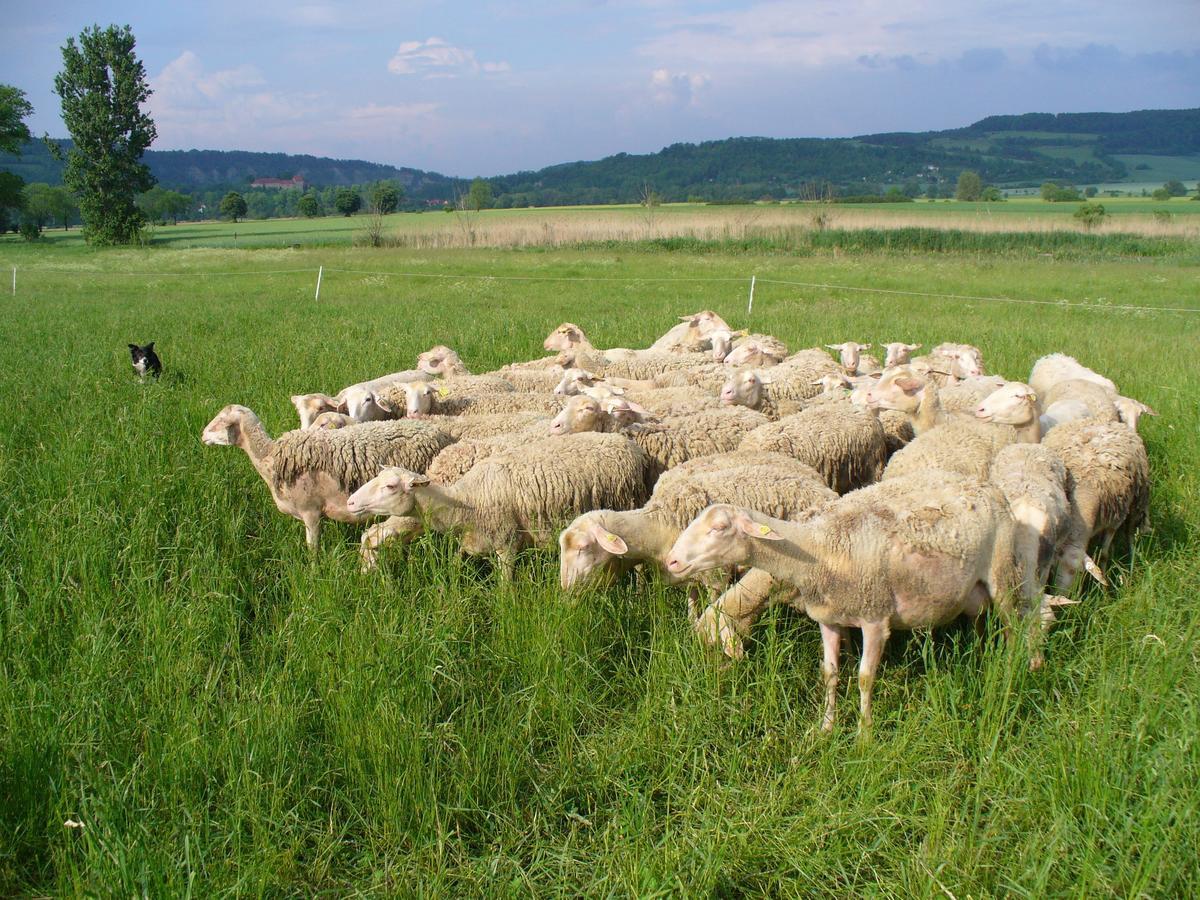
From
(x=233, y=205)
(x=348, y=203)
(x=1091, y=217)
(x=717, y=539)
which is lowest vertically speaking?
(x=717, y=539)

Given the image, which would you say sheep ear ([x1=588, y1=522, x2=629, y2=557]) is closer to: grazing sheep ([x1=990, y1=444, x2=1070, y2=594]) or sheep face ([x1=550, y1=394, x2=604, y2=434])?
grazing sheep ([x1=990, y1=444, x2=1070, y2=594])

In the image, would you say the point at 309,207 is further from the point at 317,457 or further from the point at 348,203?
the point at 317,457

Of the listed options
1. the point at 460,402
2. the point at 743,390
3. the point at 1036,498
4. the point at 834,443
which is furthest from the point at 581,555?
the point at 460,402

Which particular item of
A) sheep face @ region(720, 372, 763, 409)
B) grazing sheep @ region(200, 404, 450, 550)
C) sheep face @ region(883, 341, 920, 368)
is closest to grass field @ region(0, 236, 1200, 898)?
grazing sheep @ region(200, 404, 450, 550)

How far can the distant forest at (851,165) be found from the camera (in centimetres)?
12588

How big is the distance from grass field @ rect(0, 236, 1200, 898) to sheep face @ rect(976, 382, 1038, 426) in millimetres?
1148

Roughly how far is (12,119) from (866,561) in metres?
82.4

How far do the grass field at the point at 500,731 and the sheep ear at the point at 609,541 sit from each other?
352 mm

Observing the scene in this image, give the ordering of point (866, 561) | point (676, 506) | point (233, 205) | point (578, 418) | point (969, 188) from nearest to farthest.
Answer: point (866, 561) → point (676, 506) → point (578, 418) → point (969, 188) → point (233, 205)

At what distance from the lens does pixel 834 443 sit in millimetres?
6816

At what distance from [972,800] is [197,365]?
442 inches

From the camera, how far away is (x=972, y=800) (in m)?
3.53

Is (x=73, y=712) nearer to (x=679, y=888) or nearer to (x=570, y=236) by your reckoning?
(x=679, y=888)

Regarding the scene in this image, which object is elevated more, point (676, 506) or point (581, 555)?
point (676, 506)
